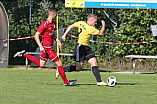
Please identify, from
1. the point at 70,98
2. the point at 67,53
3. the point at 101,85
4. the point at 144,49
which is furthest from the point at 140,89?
the point at 67,53

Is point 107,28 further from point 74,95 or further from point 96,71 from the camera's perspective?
point 74,95

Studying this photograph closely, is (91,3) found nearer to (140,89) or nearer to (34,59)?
(34,59)

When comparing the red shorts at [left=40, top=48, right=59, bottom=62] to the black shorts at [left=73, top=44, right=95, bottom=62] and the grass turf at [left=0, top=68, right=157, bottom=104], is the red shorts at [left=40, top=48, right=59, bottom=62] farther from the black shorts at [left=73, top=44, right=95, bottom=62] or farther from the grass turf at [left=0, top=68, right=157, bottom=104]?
the grass turf at [left=0, top=68, right=157, bottom=104]

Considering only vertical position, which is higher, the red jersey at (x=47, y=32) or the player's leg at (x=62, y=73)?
the red jersey at (x=47, y=32)

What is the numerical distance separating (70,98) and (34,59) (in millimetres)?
3219

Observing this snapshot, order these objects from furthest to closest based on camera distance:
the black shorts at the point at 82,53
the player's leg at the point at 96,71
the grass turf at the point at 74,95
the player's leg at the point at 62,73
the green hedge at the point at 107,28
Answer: the green hedge at the point at 107,28, the black shorts at the point at 82,53, the player's leg at the point at 96,71, the player's leg at the point at 62,73, the grass turf at the point at 74,95

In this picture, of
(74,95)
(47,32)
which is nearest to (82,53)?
(47,32)

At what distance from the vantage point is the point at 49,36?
10.4m

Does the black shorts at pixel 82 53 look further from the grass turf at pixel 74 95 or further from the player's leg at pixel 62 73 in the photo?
the grass turf at pixel 74 95

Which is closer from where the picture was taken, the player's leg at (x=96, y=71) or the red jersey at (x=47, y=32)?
the red jersey at (x=47, y=32)

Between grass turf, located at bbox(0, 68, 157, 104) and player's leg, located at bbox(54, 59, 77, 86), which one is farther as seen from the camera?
player's leg, located at bbox(54, 59, 77, 86)

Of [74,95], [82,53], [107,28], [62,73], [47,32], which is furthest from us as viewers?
[107,28]

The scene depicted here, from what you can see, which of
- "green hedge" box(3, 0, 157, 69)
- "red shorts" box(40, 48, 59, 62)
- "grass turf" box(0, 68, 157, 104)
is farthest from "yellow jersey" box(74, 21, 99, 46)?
"green hedge" box(3, 0, 157, 69)

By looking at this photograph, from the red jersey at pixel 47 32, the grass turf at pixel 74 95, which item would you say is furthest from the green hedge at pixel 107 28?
the grass turf at pixel 74 95
